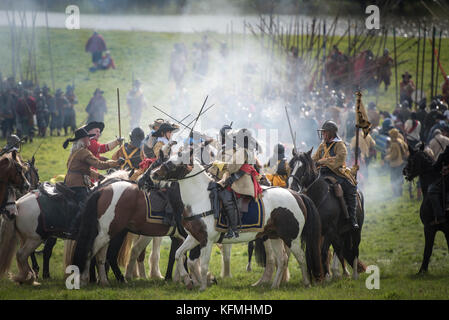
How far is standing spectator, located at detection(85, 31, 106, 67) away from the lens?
124 feet

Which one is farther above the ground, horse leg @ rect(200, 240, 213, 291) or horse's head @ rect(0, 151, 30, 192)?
horse's head @ rect(0, 151, 30, 192)

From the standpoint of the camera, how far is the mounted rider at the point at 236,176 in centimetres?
1116

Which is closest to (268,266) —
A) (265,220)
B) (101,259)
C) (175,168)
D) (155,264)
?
(265,220)

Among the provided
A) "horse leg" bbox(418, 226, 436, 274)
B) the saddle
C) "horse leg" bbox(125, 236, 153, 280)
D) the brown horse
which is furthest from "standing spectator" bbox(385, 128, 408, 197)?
the saddle

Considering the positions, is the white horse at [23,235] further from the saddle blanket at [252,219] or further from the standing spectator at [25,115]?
the standing spectator at [25,115]

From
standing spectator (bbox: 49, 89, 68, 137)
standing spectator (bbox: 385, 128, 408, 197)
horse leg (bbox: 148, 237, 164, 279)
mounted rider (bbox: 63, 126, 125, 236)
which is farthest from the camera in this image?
standing spectator (bbox: 49, 89, 68, 137)

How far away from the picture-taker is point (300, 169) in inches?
494

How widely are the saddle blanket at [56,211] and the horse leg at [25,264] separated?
0.38 meters

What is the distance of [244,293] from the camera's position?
35.9 ft

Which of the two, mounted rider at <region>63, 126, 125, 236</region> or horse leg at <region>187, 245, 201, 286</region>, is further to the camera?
mounted rider at <region>63, 126, 125, 236</region>

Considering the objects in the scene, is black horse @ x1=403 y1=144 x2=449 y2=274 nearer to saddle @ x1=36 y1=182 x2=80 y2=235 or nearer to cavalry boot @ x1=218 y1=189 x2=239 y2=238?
cavalry boot @ x1=218 y1=189 x2=239 y2=238

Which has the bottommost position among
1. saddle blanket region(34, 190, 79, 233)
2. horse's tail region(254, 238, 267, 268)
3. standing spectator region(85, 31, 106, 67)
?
horse's tail region(254, 238, 267, 268)

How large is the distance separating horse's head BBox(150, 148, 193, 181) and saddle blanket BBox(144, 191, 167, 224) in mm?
1058

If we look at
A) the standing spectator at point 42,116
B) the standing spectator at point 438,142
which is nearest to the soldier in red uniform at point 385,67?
the standing spectator at point 438,142
